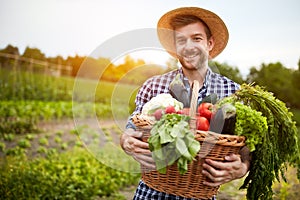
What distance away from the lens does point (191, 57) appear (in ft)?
5.41

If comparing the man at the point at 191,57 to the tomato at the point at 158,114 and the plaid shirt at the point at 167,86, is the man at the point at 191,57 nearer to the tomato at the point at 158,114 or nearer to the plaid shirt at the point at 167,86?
the plaid shirt at the point at 167,86

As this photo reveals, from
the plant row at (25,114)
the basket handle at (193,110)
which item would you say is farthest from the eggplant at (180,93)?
the plant row at (25,114)

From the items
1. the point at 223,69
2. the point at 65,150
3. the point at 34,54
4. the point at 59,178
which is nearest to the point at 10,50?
the point at 34,54

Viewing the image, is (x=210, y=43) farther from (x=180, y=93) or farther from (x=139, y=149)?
(x=139, y=149)

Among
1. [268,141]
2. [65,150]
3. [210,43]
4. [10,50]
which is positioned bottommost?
[65,150]

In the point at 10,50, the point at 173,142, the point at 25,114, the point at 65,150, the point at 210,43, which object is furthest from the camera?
the point at 10,50

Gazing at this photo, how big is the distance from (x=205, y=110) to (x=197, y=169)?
21cm

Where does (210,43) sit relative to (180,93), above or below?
above

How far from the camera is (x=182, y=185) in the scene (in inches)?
56.9

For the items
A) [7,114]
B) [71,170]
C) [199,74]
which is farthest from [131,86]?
[7,114]

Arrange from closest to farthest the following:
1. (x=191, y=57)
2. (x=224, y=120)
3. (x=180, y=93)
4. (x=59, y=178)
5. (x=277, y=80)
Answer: (x=224, y=120)
(x=180, y=93)
(x=191, y=57)
(x=59, y=178)
(x=277, y=80)

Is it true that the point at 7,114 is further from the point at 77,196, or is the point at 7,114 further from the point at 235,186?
the point at 235,186

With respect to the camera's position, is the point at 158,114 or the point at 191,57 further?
the point at 191,57

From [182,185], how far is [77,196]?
276 cm
